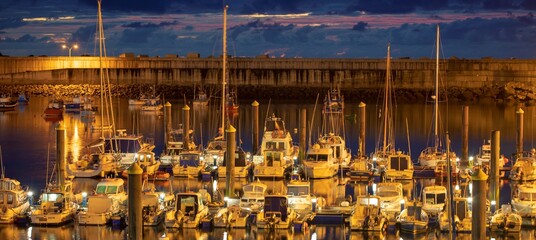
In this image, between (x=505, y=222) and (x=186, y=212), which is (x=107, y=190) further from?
(x=505, y=222)

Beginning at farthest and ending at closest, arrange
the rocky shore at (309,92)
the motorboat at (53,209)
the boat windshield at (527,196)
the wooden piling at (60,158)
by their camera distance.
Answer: the rocky shore at (309,92) < the wooden piling at (60,158) < the boat windshield at (527,196) < the motorboat at (53,209)

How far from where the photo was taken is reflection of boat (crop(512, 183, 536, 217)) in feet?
107

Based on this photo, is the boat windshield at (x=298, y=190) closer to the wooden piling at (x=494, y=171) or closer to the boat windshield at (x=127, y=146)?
the wooden piling at (x=494, y=171)

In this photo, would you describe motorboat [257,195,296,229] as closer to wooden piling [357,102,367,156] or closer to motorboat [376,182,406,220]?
motorboat [376,182,406,220]

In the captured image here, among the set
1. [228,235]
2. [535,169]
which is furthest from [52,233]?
[535,169]

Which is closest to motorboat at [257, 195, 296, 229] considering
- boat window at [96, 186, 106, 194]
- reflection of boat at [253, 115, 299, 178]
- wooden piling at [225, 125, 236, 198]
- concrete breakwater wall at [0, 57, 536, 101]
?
wooden piling at [225, 125, 236, 198]

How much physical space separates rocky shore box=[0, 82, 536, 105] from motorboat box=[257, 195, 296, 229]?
243 ft

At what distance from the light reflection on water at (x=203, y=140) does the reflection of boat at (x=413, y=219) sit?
0.34m

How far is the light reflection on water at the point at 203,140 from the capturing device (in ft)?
103

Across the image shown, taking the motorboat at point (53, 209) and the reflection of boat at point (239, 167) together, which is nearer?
the motorboat at point (53, 209)

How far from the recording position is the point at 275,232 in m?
31.0

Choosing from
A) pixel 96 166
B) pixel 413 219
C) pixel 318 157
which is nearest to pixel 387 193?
pixel 413 219

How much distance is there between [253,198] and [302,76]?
83.9 m

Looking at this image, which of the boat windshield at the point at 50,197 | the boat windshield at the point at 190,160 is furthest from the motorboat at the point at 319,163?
the boat windshield at the point at 50,197
